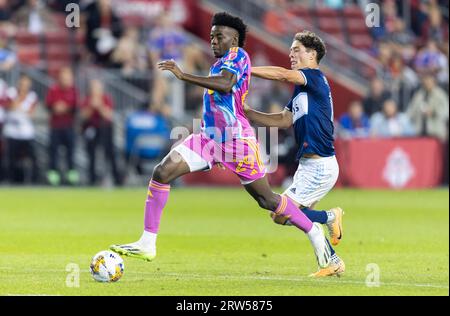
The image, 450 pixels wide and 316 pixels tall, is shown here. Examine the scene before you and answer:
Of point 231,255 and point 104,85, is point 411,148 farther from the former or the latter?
point 231,255

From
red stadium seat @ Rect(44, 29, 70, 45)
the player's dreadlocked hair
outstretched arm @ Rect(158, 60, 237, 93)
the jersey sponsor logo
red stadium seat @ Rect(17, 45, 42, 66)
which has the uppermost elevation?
red stadium seat @ Rect(44, 29, 70, 45)

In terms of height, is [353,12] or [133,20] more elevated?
[353,12]

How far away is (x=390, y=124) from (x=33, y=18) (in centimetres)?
980

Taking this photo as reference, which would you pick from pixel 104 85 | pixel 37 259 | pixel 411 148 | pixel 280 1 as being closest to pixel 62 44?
pixel 104 85

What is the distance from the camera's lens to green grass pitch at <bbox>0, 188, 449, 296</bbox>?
1098 cm

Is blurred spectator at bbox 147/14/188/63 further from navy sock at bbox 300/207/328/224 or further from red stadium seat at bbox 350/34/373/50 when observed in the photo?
navy sock at bbox 300/207/328/224

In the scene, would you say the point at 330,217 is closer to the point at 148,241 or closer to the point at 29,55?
the point at 148,241

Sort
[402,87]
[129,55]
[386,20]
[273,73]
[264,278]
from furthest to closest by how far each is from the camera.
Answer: [386,20] < [402,87] < [129,55] < [264,278] < [273,73]

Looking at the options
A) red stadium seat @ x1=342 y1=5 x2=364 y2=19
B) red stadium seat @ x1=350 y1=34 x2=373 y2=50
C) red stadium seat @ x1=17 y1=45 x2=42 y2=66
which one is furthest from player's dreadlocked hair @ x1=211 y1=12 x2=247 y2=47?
red stadium seat @ x1=342 y1=5 x2=364 y2=19

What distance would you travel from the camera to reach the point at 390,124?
27.2m

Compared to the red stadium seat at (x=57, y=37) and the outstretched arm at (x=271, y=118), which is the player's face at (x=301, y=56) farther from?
the red stadium seat at (x=57, y=37)

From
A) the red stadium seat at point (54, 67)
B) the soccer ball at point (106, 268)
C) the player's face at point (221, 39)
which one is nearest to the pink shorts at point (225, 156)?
the player's face at point (221, 39)

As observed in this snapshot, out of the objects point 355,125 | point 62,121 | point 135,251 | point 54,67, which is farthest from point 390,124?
point 135,251

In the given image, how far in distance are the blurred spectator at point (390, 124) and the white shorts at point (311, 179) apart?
49.8ft
